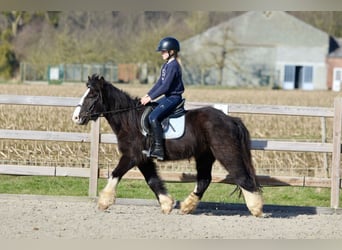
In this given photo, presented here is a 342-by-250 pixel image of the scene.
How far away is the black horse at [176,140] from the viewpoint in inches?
367

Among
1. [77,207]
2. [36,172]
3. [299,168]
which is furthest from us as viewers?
[299,168]

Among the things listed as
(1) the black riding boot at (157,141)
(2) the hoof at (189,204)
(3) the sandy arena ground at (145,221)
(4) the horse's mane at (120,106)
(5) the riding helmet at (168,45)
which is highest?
(5) the riding helmet at (168,45)

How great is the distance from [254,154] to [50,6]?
7.42 meters

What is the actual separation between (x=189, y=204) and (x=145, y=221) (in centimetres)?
82

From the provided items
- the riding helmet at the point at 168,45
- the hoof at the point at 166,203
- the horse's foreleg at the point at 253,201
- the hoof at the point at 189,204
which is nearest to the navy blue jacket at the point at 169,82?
the riding helmet at the point at 168,45

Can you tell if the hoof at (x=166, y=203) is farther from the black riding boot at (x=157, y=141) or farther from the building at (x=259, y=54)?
the building at (x=259, y=54)

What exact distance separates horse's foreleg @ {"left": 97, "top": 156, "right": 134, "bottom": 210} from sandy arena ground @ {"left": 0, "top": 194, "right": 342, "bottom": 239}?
0.60 ft

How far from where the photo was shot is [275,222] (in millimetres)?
9234

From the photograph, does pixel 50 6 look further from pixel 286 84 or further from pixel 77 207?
pixel 286 84

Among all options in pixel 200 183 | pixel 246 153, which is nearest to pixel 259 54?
pixel 200 183

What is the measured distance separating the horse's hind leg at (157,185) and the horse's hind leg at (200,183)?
272 millimetres

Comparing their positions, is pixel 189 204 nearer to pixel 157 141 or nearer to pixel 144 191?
pixel 157 141

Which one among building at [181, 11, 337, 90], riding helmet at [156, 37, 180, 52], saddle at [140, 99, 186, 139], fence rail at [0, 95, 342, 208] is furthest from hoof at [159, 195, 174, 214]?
building at [181, 11, 337, 90]

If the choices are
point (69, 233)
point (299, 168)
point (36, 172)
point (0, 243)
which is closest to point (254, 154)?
point (299, 168)
